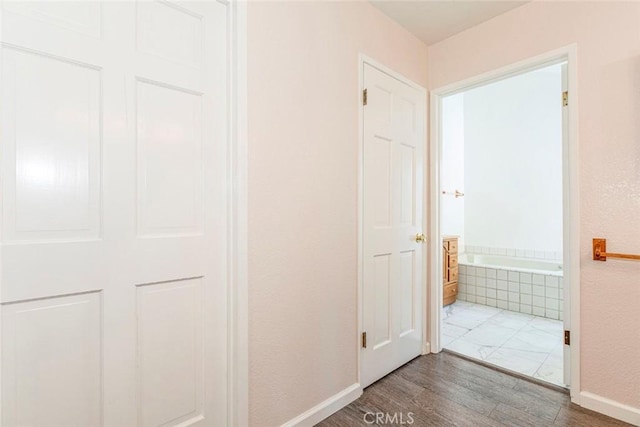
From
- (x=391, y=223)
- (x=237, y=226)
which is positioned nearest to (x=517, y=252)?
(x=391, y=223)

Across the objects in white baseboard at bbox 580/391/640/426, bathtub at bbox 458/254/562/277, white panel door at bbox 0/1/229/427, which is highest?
white panel door at bbox 0/1/229/427

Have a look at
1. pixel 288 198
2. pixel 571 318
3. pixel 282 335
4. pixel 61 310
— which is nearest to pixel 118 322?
pixel 61 310

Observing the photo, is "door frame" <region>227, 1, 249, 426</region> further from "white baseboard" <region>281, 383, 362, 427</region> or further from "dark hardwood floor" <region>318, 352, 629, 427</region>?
"dark hardwood floor" <region>318, 352, 629, 427</region>

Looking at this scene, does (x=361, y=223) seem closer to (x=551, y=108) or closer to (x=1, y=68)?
(x=1, y=68)

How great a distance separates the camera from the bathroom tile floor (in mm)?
2262

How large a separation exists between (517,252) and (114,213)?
4.64 meters

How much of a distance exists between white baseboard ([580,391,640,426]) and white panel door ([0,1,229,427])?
6.71 ft

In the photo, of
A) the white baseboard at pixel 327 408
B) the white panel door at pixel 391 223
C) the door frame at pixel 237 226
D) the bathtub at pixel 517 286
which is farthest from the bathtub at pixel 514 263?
the door frame at pixel 237 226

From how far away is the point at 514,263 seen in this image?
13.7ft

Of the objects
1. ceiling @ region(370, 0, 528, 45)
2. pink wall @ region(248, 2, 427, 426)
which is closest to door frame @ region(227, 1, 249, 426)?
pink wall @ region(248, 2, 427, 426)

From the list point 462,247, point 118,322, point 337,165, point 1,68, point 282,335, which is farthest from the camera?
point 462,247

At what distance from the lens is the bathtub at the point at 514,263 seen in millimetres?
3800

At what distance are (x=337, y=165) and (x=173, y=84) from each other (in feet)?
3.01

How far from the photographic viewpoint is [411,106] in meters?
2.32
